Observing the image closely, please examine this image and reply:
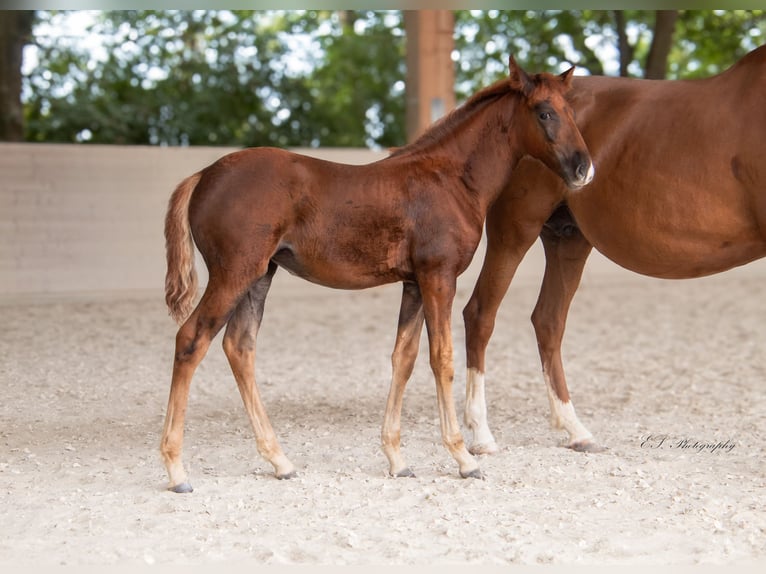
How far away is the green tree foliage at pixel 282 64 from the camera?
12.7 m

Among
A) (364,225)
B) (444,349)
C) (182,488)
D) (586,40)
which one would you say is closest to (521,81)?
(364,225)

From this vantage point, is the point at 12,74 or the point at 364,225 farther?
the point at 12,74

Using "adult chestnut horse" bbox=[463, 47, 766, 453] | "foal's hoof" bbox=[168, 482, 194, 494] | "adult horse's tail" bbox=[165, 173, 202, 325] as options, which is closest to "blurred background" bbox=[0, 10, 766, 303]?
"adult chestnut horse" bbox=[463, 47, 766, 453]

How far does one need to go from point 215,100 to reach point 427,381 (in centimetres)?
817

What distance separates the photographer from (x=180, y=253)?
3.72 metres

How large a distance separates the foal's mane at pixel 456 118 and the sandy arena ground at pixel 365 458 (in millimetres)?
1460

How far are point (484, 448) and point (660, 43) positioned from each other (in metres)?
6.73

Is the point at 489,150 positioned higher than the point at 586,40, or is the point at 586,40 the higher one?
the point at 489,150

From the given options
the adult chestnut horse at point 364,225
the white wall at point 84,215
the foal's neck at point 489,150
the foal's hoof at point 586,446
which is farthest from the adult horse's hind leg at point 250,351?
the white wall at point 84,215

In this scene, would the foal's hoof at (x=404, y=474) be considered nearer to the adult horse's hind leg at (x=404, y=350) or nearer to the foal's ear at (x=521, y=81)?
the adult horse's hind leg at (x=404, y=350)

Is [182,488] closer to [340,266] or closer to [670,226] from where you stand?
[340,266]

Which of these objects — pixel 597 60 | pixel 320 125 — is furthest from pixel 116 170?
pixel 597 60

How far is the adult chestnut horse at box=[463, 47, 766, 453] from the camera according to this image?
4.17 metres

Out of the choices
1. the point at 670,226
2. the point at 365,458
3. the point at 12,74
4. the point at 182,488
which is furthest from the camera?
the point at 12,74
